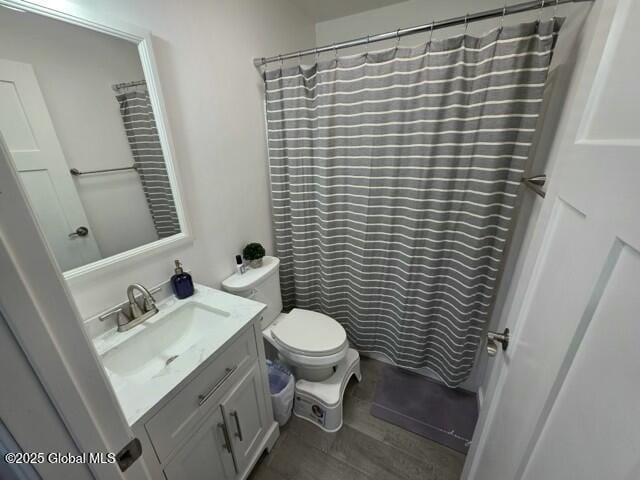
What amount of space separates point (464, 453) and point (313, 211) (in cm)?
155

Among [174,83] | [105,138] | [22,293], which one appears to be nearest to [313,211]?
[174,83]

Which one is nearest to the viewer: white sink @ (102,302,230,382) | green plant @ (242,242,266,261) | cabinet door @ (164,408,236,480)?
cabinet door @ (164,408,236,480)

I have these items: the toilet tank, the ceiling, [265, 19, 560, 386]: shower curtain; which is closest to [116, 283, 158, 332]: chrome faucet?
the toilet tank

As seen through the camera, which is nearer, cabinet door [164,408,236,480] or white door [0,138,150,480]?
white door [0,138,150,480]

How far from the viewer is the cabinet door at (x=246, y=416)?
1.03 m

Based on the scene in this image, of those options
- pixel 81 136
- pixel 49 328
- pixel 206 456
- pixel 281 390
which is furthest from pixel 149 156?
pixel 281 390

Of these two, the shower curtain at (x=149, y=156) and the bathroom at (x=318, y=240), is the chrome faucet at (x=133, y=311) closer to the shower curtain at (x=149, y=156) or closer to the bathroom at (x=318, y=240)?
the bathroom at (x=318, y=240)

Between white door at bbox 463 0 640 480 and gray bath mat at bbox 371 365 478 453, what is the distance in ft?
2.97

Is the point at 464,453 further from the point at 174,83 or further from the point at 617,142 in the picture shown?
the point at 174,83

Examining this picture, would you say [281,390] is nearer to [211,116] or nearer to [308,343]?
[308,343]

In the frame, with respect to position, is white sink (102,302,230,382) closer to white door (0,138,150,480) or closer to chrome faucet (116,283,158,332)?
chrome faucet (116,283,158,332)

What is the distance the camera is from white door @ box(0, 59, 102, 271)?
29.1 inches

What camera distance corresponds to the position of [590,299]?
41cm

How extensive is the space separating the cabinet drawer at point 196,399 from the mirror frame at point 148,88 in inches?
20.9
